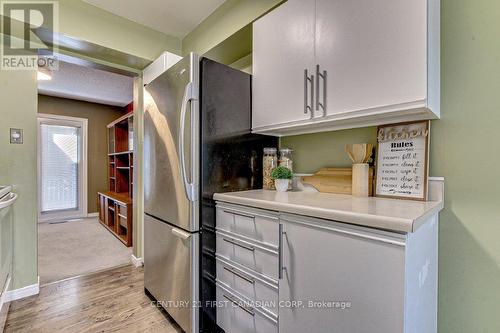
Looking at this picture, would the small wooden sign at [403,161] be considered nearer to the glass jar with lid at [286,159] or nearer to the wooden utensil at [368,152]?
the wooden utensil at [368,152]

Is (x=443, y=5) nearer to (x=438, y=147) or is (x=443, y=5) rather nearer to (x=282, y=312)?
(x=438, y=147)

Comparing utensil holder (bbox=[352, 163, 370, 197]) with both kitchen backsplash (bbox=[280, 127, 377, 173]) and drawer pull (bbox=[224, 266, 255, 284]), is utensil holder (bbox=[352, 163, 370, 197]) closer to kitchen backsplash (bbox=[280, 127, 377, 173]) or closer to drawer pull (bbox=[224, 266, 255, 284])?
kitchen backsplash (bbox=[280, 127, 377, 173])

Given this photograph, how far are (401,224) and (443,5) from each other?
110 cm

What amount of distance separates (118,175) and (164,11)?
11.2 ft

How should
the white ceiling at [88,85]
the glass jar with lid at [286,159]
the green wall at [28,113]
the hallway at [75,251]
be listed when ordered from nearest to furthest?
1. the glass jar with lid at [286,159]
2. the green wall at [28,113]
3. the hallway at [75,251]
4. the white ceiling at [88,85]

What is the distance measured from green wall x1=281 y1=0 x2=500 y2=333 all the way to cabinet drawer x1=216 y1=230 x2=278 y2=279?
0.79 metres

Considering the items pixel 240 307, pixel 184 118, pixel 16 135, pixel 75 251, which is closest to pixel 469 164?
pixel 240 307

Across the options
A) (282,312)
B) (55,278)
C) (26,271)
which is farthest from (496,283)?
(55,278)

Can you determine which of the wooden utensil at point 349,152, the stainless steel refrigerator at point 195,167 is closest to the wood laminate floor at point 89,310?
the stainless steel refrigerator at point 195,167

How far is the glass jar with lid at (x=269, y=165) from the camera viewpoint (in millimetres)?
1771

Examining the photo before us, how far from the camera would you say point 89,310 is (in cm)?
188

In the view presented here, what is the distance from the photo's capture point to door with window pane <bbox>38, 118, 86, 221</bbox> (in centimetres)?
471

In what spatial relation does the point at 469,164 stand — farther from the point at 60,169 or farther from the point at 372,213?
the point at 60,169

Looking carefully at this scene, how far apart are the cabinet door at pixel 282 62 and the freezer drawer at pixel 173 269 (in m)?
0.91
